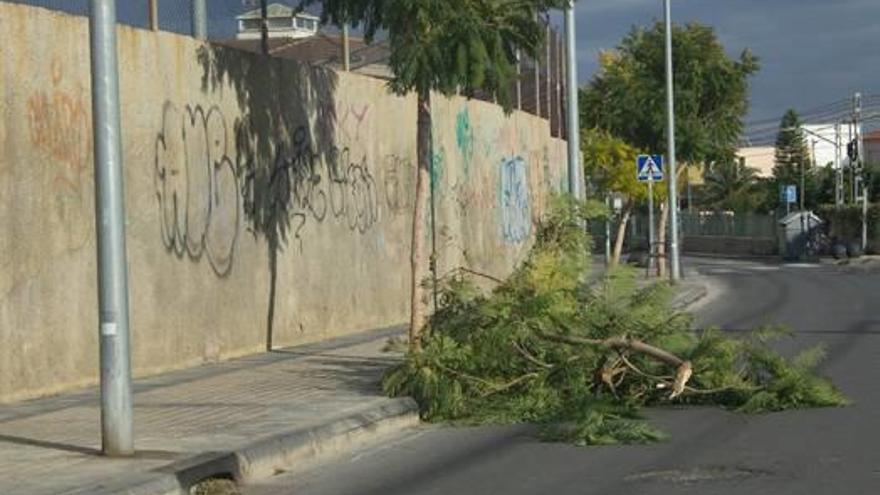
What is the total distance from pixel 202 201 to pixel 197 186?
200 mm

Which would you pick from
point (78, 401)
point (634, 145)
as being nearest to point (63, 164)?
point (78, 401)

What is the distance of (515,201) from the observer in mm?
28875

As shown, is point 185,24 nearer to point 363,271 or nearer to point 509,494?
point 363,271

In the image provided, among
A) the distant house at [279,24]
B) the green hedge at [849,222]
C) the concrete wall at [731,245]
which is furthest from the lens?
the concrete wall at [731,245]

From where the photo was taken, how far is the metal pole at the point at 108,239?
9.45m

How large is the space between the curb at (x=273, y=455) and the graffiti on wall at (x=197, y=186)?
151 inches

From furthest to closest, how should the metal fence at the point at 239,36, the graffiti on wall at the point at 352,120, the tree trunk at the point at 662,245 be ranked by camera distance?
the tree trunk at the point at 662,245
the graffiti on wall at the point at 352,120
the metal fence at the point at 239,36

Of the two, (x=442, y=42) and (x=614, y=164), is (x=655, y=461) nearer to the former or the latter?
(x=442, y=42)

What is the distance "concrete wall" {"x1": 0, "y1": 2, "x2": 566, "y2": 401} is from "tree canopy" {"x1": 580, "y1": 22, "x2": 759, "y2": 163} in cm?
1285

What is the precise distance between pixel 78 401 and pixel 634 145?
27351mm

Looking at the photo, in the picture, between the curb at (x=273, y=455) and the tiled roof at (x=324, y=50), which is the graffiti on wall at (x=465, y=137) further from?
the curb at (x=273, y=455)

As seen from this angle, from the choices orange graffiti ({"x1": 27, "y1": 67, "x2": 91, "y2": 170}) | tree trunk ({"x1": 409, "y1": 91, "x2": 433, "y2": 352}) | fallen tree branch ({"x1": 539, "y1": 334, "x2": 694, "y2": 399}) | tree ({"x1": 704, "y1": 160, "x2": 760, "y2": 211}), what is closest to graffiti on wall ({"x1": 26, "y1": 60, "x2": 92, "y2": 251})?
orange graffiti ({"x1": 27, "y1": 67, "x2": 91, "y2": 170})

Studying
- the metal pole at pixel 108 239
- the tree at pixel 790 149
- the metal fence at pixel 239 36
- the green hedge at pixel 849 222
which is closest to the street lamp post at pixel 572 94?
the metal fence at pixel 239 36

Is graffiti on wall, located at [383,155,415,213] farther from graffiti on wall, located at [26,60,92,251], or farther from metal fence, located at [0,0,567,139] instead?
graffiti on wall, located at [26,60,92,251]
